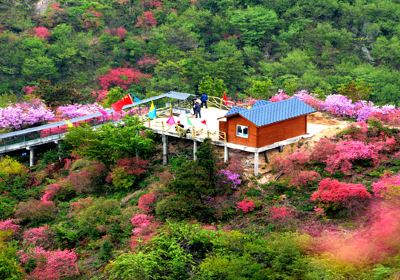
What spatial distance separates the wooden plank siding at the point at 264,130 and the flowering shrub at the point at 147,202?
5.19 m

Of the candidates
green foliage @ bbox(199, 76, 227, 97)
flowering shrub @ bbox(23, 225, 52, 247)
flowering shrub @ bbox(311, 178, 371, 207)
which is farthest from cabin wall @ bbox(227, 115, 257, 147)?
green foliage @ bbox(199, 76, 227, 97)

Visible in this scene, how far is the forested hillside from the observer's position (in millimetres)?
67875

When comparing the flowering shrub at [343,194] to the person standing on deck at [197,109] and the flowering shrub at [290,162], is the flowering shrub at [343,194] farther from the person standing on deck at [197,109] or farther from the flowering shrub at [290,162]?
the person standing on deck at [197,109]

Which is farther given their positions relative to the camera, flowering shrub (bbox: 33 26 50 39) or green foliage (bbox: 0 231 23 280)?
flowering shrub (bbox: 33 26 50 39)

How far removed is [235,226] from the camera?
32938 millimetres

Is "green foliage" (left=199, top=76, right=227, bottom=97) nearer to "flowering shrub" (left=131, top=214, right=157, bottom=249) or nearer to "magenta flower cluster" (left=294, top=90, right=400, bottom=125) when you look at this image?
"magenta flower cluster" (left=294, top=90, right=400, bottom=125)

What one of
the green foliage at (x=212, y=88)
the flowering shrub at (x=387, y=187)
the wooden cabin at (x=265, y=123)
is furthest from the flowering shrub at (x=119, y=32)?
the flowering shrub at (x=387, y=187)

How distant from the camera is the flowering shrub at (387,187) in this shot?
1226 inches

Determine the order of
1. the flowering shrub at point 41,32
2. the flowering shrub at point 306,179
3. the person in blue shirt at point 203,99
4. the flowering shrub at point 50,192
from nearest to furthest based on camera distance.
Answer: the flowering shrub at point 306,179 < the flowering shrub at point 50,192 < the person in blue shirt at point 203,99 < the flowering shrub at point 41,32

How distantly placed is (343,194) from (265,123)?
6352mm

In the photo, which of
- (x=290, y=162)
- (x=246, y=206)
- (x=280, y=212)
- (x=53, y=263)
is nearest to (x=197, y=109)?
(x=290, y=162)

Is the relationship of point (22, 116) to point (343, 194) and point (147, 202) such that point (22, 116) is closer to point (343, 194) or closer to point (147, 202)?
point (147, 202)

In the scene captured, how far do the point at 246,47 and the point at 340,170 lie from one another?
40167 millimetres

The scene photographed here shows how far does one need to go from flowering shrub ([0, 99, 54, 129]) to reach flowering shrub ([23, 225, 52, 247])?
12524 mm
